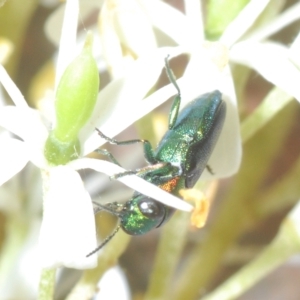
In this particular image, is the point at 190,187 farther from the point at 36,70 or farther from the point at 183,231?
the point at 36,70

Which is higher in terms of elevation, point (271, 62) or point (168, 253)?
point (271, 62)

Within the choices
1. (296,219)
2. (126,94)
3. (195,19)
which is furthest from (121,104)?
(296,219)

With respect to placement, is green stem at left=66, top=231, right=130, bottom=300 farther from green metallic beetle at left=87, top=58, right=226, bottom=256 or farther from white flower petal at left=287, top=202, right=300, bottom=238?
white flower petal at left=287, top=202, right=300, bottom=238

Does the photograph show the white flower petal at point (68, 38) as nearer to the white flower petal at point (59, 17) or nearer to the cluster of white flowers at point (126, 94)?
the cluster of white flowers at point (126, 94)

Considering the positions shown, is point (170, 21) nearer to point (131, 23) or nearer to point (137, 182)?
point (131, 23)

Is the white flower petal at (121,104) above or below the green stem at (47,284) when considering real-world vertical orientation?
above

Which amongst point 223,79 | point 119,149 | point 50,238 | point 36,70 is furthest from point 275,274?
point 50,238

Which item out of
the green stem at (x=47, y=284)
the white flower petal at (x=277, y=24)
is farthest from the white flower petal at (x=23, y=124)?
the white flower petal at (x=277, y=24)

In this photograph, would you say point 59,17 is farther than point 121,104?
Yes
